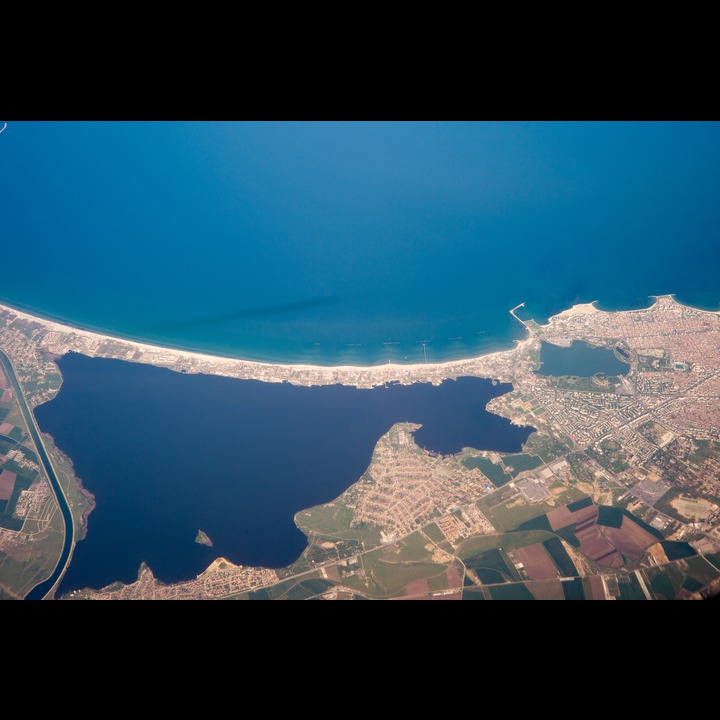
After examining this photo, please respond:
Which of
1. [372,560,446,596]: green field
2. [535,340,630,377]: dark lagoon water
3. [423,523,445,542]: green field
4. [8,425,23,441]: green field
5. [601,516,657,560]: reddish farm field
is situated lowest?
[372,560,446,596]: green field

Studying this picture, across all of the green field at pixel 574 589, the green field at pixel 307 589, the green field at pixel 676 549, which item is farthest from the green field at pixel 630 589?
the green field at pixel 307 589

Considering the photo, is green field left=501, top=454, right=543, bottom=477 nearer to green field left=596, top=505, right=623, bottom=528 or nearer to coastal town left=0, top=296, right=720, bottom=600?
coastal town left=0, top=296, right=720, bottom=600

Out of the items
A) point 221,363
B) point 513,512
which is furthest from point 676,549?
point 221,363

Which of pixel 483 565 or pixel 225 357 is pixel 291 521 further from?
pixel 225 357

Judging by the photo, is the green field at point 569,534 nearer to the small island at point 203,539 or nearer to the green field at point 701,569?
the green field at point 701,569

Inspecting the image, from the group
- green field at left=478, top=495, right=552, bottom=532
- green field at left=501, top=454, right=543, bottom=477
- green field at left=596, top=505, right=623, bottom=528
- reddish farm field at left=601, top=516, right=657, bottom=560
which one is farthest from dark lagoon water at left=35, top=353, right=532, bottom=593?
reddish farm field at left=601, top=516, right=657, bottom=560
